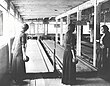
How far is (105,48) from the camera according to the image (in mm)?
6656

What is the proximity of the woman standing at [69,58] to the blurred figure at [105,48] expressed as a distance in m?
1.40

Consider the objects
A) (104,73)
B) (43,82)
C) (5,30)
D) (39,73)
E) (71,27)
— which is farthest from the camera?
(5,30)

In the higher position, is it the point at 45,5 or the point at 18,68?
the point at 45,5

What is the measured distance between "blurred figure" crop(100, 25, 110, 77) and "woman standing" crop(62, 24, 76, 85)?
1.40 meters

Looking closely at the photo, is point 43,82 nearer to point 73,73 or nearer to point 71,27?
point 73,73

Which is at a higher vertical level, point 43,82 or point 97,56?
point 97,56

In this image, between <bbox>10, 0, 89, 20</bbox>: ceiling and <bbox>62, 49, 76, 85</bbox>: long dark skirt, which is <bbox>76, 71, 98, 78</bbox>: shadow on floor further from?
<bbox>10, 0, 89, 20</bbox>: ceiling

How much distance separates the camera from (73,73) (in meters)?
5.82

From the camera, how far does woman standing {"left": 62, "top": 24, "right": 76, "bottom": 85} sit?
18.7 feet

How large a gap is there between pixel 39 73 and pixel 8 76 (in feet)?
3.75

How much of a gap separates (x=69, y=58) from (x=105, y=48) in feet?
5.17

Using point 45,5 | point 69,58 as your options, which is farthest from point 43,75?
point 45,5

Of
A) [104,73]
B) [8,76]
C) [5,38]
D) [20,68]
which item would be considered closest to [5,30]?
[5,38]

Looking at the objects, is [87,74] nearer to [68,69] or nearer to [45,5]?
[68,69]
